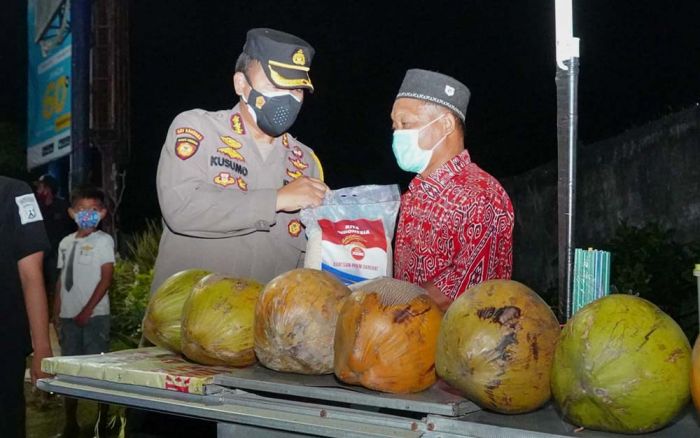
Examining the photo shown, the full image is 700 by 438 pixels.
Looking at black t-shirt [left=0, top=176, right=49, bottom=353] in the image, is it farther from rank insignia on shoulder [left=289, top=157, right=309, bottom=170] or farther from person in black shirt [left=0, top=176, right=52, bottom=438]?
rank insignia on shoulder [left=289, top=157, right=309, bottom=170]

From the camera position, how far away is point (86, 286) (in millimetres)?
7215

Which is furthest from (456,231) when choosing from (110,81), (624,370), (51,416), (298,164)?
(110,81)

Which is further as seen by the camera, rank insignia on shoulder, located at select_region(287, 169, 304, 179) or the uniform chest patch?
the uniform chest patch

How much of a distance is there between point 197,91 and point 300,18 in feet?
11.7

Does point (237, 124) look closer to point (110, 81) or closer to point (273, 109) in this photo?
point (273, 109)

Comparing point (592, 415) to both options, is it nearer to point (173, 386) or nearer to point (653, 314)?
point (653, 314)

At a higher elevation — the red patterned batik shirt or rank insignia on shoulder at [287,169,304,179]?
rank insignia on shoulder at [287,169,304,179]

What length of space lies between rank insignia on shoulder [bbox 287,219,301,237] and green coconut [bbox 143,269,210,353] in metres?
0.59

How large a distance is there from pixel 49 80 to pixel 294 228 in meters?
11.1

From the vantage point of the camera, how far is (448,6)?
55.2 feet

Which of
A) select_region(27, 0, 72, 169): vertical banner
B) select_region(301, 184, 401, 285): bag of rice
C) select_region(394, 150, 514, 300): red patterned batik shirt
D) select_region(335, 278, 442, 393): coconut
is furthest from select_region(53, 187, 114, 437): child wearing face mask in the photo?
select_region(27, 0, 72, 169): vertical banner

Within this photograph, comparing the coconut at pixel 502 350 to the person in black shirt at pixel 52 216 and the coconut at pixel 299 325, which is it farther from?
the person in black shirt at pixel 52 216

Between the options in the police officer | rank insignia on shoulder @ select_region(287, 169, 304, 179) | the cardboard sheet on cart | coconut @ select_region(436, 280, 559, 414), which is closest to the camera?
coconut @ select_region(436, 280, 559, 414)

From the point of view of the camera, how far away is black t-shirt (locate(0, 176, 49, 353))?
383 cm
